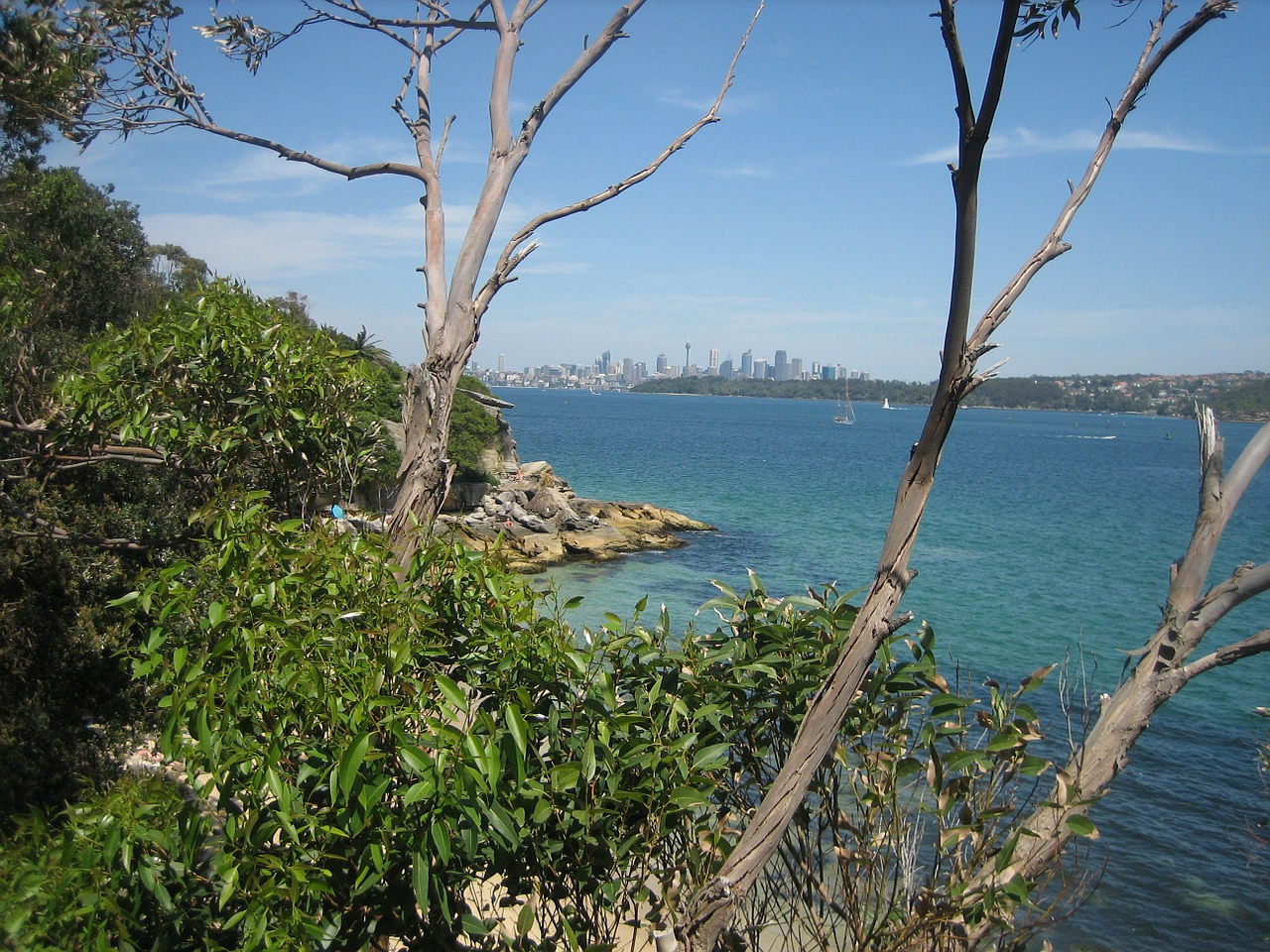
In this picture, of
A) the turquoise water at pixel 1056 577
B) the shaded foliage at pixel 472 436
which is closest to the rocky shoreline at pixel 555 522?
the shaded foliage at pixel 472 436

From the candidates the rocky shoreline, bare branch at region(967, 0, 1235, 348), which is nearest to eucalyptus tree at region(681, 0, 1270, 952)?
bare branch at region(967, 0, 1235, 348)

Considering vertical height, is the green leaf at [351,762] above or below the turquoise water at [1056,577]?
above

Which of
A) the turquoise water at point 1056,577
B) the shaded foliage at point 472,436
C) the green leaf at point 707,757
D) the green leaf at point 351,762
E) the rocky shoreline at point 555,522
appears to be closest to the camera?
the green leaf at point 351,762

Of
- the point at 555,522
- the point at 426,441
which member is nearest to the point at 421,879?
the point at 426,441

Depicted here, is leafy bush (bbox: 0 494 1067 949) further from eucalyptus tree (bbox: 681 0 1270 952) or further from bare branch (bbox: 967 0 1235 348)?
bare branch (bbox: 967 0 1235 348)

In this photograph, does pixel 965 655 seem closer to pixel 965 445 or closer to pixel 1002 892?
pixel 1002 892

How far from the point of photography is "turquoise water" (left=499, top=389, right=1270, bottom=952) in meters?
10.7

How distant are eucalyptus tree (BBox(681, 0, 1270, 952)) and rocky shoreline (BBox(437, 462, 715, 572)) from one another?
22595mm

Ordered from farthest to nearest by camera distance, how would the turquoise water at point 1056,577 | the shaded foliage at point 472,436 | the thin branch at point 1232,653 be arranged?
the shaded foliage at point 472,436 < the turquoise water at point 1056,577 < the thin branch at point 1232,653

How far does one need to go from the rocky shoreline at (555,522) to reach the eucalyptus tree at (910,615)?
22.6m

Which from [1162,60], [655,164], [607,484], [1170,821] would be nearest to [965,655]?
[1170,821]

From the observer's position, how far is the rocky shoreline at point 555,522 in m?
27.6

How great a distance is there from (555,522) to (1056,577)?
16310 millimetres

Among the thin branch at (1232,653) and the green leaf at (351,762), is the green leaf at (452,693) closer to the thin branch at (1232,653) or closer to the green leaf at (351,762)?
the green leaf at (351,762)
